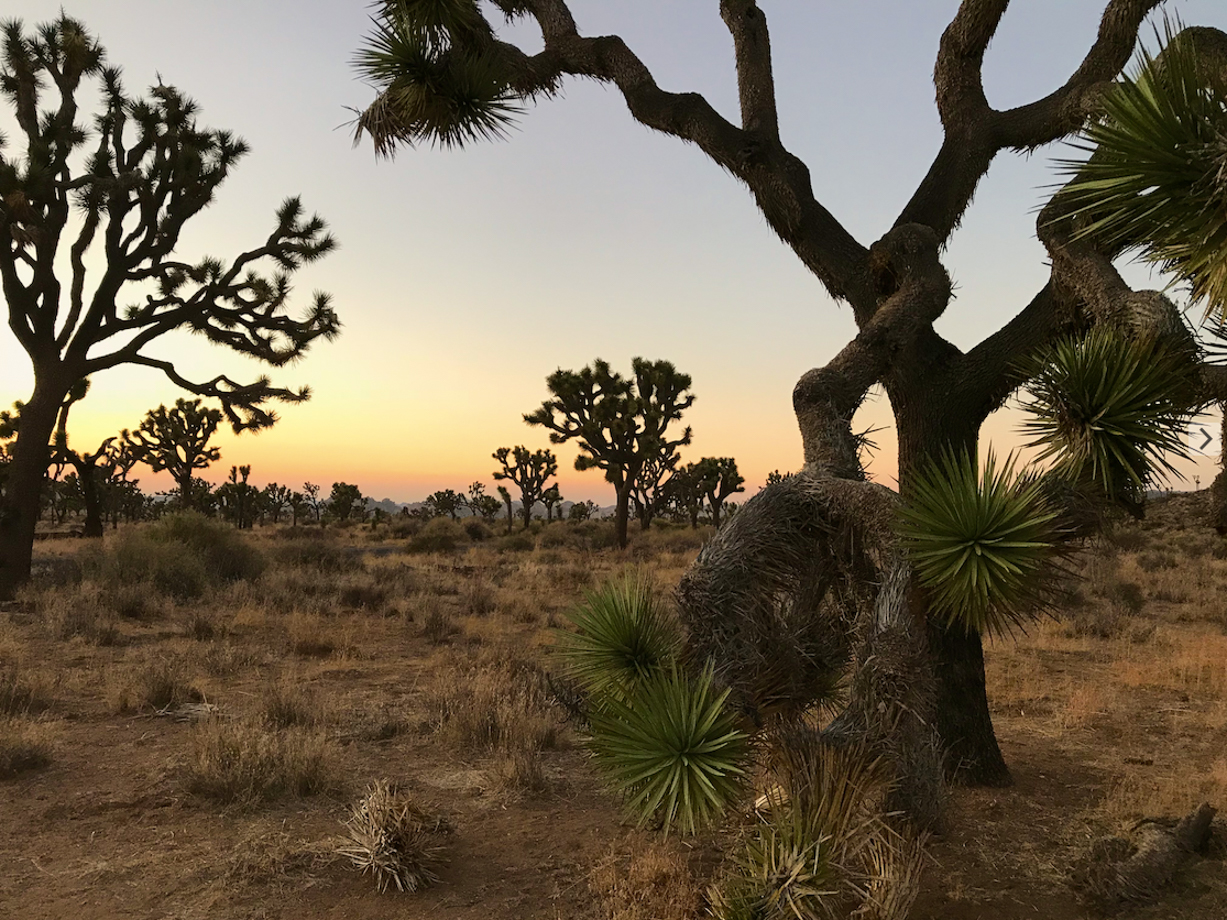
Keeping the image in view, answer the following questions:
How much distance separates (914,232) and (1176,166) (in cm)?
195

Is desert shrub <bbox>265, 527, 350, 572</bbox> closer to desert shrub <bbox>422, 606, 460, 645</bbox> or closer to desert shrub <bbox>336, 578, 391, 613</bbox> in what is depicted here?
desert shrub <bbox>336, 578, 391, 613</bbox>

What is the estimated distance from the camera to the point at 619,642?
12.9ft

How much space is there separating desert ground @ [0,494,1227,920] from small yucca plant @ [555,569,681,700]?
114 centimetres

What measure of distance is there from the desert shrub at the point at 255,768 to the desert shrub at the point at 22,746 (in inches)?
50.0

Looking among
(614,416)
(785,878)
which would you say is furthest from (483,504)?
(785,878)

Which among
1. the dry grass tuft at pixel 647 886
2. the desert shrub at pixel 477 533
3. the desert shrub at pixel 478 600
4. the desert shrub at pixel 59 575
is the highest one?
the desert shrub at pixel 477 533

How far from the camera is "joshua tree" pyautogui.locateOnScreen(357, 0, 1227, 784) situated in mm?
3469

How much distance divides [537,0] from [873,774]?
22.9ft

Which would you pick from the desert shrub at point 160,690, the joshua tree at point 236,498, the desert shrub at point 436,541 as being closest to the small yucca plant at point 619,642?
the desert shrub at point 160,690

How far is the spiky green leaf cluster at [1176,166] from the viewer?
318cm

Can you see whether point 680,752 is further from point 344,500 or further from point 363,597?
point 344,500

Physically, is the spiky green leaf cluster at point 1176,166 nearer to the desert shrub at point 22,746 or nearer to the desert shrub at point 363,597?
the desert shrub at point 22,746

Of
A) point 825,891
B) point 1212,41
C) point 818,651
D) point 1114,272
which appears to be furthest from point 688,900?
point 1212,41

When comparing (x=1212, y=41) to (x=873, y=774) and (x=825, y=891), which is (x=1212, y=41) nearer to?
(x=873, y=774)
